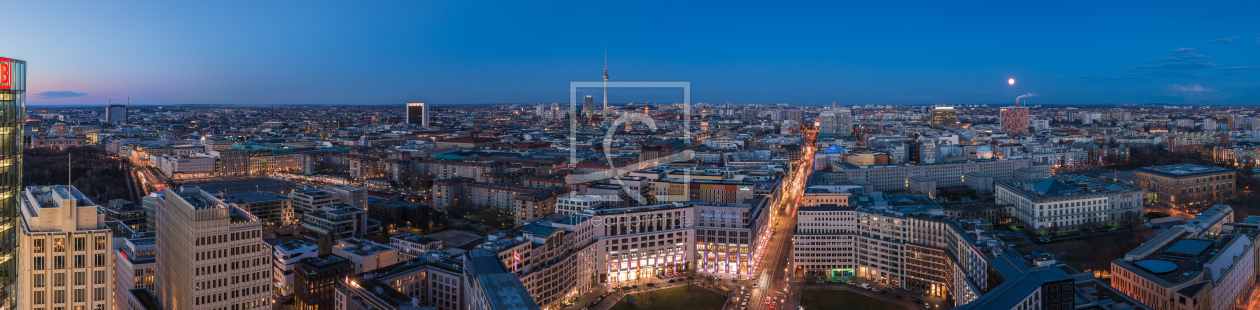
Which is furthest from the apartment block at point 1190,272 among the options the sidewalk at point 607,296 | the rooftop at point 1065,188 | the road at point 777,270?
the sidewalk at point 607,296

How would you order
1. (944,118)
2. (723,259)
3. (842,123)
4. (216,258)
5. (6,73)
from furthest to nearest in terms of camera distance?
(944,118)
(842,123)
(723,259)
(216,258)
(6,73)

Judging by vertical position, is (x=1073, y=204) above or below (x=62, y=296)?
above

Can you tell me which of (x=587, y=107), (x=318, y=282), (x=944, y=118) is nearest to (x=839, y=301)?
(x=318, y=282)

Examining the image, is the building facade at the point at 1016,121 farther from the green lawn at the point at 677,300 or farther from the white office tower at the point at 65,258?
the white office tower at the point at 65,258

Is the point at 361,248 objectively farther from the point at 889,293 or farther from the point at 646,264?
the point at 889,293

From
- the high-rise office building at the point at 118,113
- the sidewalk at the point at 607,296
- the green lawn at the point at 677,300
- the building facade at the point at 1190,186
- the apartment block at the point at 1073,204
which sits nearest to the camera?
the green lawn at the point at 677,300

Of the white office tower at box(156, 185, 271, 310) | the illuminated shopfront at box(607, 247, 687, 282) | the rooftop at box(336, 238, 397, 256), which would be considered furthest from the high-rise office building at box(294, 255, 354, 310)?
the illuminated shopfront at box(607, 247, 687, 282)

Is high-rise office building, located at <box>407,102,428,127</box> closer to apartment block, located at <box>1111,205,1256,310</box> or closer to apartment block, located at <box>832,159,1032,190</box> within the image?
apartment block, located at <box>832,159,1032,190</box>
